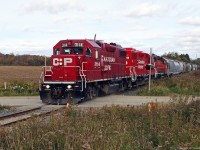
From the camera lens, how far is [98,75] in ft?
80.4

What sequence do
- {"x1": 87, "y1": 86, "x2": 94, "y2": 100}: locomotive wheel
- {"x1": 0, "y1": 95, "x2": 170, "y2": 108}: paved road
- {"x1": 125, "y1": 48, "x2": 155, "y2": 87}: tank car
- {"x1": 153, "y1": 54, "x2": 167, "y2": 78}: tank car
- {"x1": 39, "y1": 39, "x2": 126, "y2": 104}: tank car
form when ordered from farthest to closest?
{"x1": 153, "y1": 54, "x2": 167, "y2": 78}: tank car
{"x1": 125, "y1": 48, "x2": 155, "y2": 87}: tank car
{"x1": 87, "y1": 86, "x2": 94, "y2": 100}: locomotive wheel
{"x1": 39, "y1": 39, "x2": 126, "y2": 104}: tank car
{"x1": 0, "y1": 95, "x2": 170, "y2": 108}: paved road

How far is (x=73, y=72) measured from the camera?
72.2 ft

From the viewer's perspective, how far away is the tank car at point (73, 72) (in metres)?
21.8

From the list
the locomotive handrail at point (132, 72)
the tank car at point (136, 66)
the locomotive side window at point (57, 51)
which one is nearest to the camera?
the locomotive side window at point (57, 51)

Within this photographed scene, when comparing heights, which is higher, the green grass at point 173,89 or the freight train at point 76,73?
the freight train at point 76,73

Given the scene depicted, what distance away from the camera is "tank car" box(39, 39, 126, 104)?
21.8m

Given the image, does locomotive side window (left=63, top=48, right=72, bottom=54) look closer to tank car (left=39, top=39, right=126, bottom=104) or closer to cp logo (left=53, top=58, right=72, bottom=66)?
tank car (left=39, top=39, right=126, bottom=104)

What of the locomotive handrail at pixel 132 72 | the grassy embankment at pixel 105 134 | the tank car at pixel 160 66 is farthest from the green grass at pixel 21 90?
the tank car at pixel 160 66

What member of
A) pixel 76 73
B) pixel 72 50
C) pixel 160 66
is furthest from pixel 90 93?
pixel 160 66

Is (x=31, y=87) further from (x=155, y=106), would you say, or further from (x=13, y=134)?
(x=13, y=134)

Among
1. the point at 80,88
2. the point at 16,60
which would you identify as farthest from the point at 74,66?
the point at 16,60

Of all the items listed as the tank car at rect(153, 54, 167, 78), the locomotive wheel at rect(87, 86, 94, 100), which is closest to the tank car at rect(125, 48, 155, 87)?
the tank car at rect(153, 54, 167, 78)

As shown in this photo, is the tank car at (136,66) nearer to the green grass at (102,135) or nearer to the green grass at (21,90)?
the green grass at (21,90)

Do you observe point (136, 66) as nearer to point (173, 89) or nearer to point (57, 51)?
point (173, 89)
